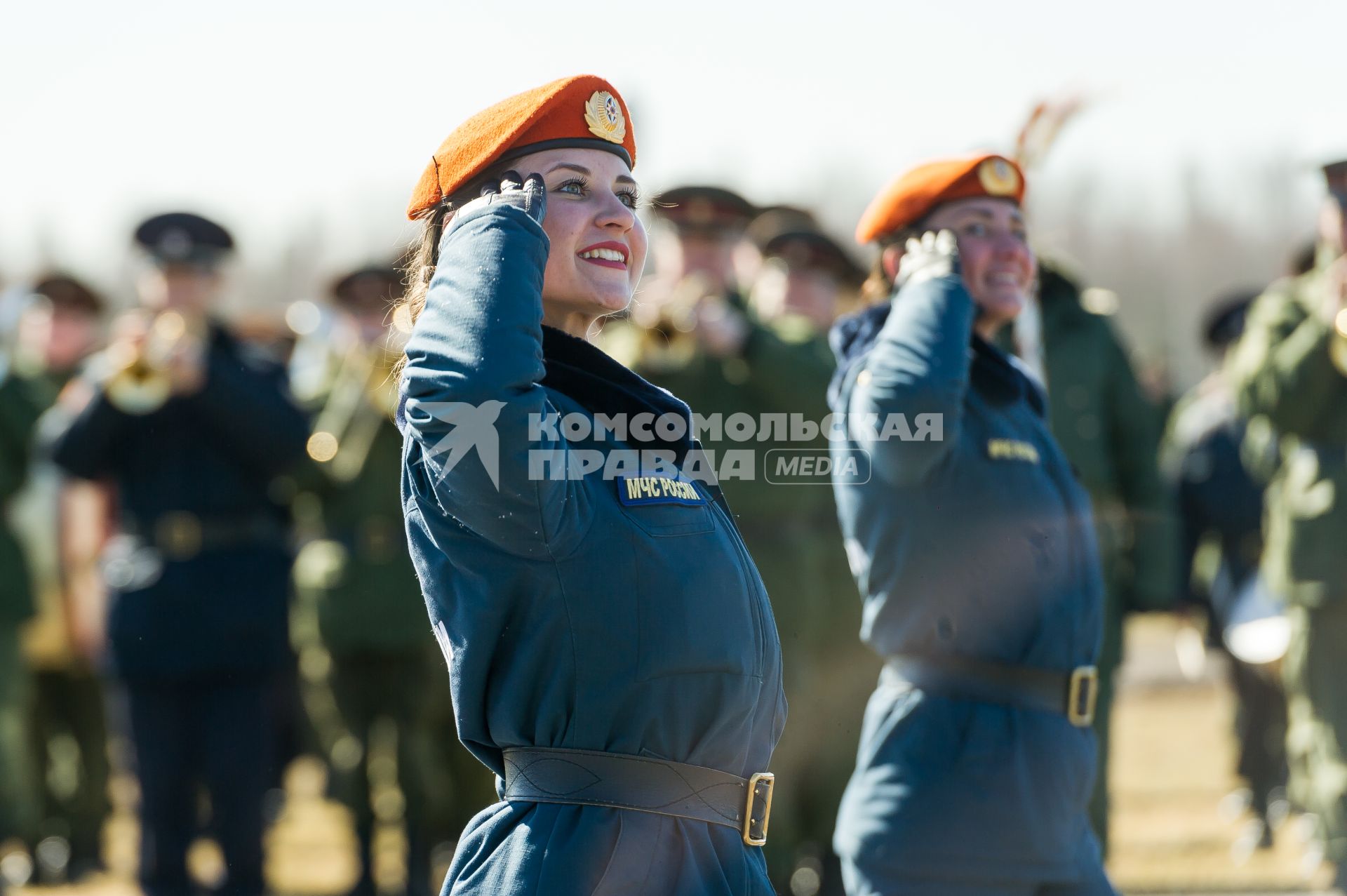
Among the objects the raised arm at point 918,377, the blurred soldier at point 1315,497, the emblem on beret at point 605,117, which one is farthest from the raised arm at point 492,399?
the blurred soldier at point 1315,497

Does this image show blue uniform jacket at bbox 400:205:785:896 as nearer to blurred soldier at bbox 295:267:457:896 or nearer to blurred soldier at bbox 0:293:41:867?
blurred soldier at bbox 295:267:457:896

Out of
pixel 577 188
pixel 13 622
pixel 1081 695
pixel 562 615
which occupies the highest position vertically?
pixel 577 188

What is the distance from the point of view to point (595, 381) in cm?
290

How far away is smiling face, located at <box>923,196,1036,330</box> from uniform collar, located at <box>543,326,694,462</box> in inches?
62.6

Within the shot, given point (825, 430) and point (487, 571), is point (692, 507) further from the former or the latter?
point (825, 430)

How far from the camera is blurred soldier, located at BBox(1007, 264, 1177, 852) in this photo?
651cm

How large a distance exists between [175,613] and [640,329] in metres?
2.02

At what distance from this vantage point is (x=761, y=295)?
869 centimetres

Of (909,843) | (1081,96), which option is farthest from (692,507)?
(1081,96)

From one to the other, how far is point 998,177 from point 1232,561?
557cm

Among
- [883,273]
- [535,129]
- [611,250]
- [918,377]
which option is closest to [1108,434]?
[883,273]

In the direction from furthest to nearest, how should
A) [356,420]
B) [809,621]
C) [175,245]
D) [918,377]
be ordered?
[356,420], [809,621], [175,245], [918,377]

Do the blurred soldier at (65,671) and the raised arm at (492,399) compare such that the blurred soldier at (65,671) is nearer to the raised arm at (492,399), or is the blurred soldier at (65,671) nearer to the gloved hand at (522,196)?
the gloved hand at (522,196)

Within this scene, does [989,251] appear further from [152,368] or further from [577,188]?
[152,368]
